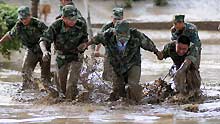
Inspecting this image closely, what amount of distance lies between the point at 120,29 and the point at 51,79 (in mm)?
3231

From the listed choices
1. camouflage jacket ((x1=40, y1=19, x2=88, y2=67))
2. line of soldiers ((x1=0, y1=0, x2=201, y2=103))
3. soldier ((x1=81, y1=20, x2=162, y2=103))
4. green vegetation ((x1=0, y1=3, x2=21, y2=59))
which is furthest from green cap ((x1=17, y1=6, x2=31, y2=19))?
green vegetation ((x1=0, y1=3, x2=21, y2=59))

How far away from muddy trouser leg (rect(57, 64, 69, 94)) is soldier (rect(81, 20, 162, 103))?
827 mm

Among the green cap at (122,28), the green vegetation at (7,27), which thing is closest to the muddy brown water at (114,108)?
the green vegetation at (7,27)

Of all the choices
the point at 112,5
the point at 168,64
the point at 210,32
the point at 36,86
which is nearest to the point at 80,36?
the point at 36,86

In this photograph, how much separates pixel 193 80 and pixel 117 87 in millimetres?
1330

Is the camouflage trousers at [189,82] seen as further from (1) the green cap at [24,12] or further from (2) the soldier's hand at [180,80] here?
(1) the green cap at [24,12]

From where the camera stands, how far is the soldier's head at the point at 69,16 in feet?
34.8

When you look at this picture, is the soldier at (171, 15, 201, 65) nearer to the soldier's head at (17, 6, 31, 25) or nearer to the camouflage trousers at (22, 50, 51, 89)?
the soldier's head at (17, 6, 31, 25)

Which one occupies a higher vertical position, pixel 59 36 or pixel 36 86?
pixel 59 36

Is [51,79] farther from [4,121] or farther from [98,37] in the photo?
[4,121]

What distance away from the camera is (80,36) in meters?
10.9

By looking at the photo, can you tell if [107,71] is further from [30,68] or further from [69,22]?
[30,68]

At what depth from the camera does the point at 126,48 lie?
10.4m

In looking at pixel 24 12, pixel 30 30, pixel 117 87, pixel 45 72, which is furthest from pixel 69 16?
pixel 45 72
